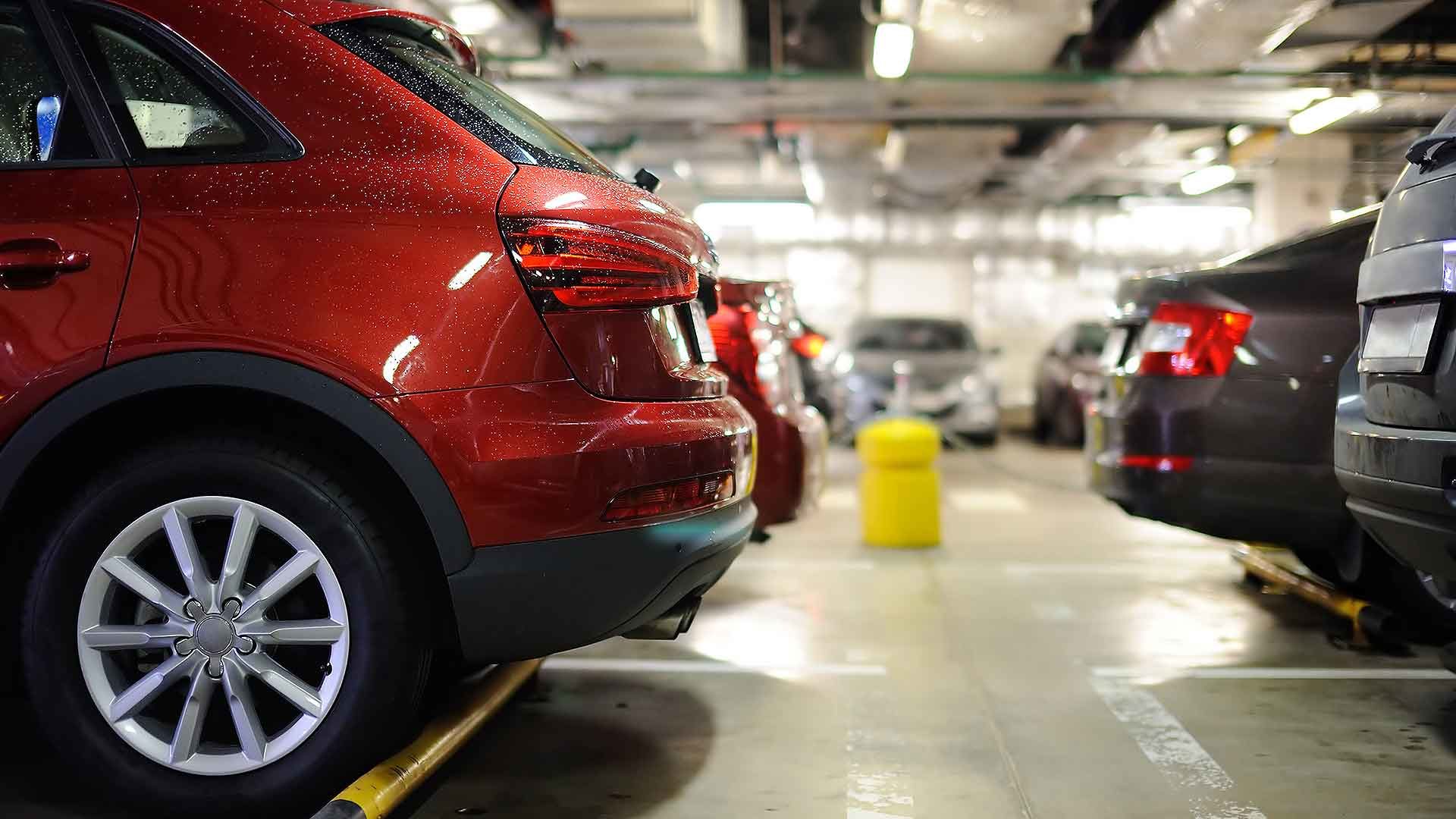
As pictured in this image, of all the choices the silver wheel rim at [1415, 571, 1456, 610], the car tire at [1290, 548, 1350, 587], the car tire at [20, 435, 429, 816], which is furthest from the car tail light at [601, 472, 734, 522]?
the car tire at [1290, 548, 1350, 587]

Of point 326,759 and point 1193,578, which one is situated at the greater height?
point 326,759

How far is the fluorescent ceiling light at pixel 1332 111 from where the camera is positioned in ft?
29.7

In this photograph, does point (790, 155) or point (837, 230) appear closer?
point (790, 155)

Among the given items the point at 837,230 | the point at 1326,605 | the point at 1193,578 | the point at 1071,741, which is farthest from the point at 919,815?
the point at 837,230

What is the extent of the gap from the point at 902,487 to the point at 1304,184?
9.27 meters

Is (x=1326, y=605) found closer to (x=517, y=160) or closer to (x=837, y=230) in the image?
(x=517, y=160)

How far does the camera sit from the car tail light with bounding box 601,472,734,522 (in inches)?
86.8

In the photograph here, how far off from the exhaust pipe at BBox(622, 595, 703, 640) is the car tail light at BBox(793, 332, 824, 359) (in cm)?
321

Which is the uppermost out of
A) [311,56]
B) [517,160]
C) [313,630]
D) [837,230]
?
[837,230]

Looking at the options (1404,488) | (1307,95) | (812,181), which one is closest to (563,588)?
(1404,488)

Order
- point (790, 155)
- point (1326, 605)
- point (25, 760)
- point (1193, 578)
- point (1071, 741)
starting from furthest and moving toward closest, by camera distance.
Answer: point (790, 155)
point (1193, 578)
point (1326, 605)
point (1071, 741)
point (25, 760)

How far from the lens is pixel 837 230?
60.0 ft

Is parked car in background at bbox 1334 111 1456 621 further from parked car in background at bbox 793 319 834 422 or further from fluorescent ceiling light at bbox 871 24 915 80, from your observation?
fluorescent ceiling light at bbox 871 24 915 80

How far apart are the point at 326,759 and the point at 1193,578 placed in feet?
14.2
